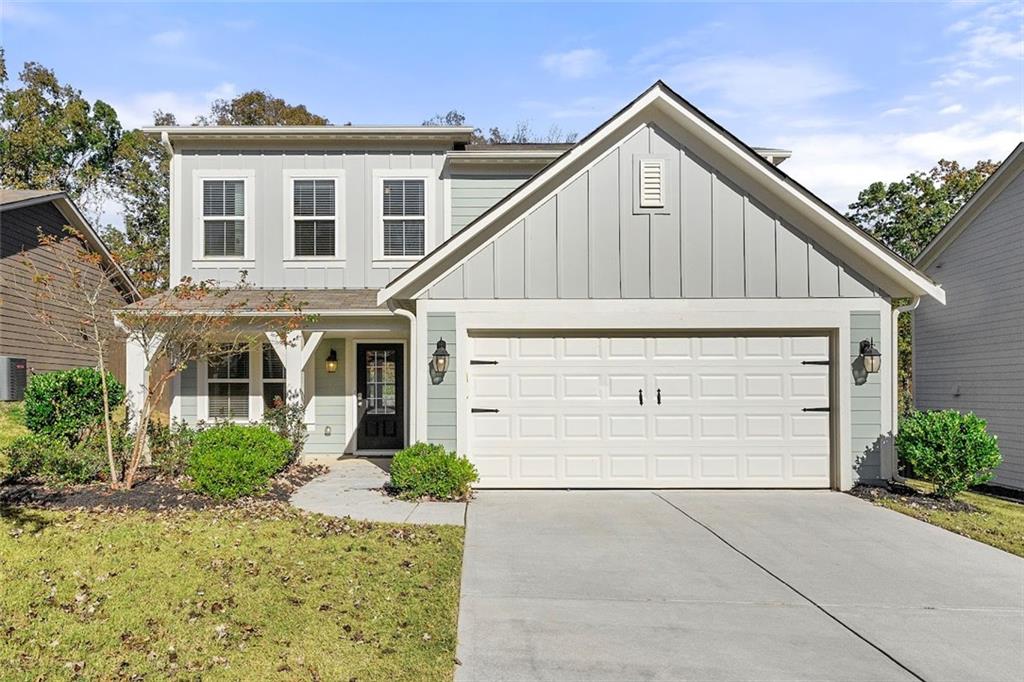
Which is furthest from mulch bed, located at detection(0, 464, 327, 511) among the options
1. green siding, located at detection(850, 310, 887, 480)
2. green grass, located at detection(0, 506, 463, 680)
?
green siding, located at detection(850, 310, 887, 480)

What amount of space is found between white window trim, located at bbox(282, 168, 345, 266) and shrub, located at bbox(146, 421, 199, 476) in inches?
145

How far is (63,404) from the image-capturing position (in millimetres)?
9875

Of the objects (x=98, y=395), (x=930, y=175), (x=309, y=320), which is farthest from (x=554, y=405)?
(x=930, y=175)

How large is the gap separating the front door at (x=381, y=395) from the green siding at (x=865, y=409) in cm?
742

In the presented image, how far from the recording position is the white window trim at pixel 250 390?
472 inches

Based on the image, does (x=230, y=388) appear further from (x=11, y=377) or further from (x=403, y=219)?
(x=11, y=377)

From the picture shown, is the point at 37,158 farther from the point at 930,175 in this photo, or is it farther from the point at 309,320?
the point at 930,175

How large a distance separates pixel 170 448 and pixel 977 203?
13442 mm

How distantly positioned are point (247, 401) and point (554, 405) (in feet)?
19.9

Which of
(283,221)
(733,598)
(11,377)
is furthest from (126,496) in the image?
(733,598)

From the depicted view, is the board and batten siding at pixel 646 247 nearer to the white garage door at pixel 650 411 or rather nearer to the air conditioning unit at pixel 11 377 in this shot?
the white garage door at pixel 650 411

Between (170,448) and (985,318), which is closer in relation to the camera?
(170,448)

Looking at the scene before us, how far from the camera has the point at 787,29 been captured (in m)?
10.2

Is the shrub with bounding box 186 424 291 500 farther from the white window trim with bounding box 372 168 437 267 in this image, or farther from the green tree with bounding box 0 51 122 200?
the green tree with bounding box 0 51 122 200
